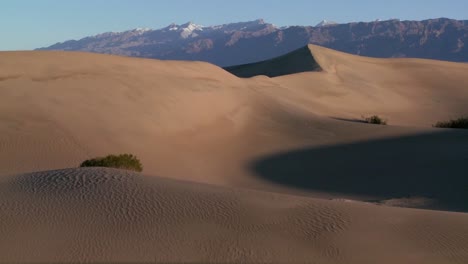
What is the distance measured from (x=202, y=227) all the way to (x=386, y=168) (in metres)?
12.4

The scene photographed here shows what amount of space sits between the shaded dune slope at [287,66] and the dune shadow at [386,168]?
3496 centimetres

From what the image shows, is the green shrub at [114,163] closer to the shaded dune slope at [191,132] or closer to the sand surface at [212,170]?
the sand surface at [212,170]

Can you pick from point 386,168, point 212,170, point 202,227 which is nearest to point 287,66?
point 386,168

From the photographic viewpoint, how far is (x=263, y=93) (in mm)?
33656

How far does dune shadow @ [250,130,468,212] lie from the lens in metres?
16.4

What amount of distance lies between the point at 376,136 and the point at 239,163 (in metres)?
5.67

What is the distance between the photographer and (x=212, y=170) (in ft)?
63.0

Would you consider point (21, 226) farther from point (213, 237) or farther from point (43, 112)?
point (43, 112)

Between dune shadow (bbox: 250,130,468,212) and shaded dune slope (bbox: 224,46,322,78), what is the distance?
35.0 m

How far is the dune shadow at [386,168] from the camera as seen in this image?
16438mm

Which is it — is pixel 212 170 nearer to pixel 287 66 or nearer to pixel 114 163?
pixel 114 163

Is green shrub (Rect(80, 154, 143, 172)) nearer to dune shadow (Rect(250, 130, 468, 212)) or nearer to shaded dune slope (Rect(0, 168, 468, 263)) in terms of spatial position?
dune shadow (Rect(250, 130, 468, 212))

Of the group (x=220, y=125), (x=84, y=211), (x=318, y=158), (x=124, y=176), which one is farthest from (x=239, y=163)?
(x=84, y=211)

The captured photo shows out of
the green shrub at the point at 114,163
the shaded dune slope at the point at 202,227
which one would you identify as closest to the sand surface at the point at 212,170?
the shaded dune slope at the point at 202,227
